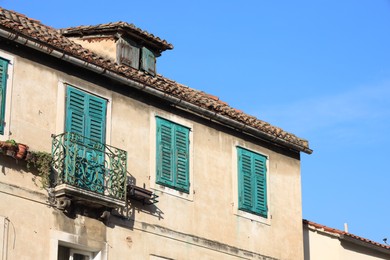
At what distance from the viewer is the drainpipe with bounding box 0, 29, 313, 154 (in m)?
22.2

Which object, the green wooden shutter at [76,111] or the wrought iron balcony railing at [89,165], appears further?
the green wooden shutter at [76,111]

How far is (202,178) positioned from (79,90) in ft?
12.7

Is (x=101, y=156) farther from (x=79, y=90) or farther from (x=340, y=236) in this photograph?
(x=340, y=236)

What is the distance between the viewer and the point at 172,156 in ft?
81.6

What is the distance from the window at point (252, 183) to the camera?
86.1 ft

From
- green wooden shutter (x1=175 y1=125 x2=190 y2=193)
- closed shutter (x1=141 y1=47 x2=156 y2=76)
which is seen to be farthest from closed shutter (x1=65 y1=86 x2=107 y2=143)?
closed shutter (x1=141 y1=47 x2=156 y2=76)

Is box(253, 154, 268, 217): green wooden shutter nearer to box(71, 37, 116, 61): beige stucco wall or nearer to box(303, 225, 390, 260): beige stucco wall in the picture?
box(303, 225, 390, 260): beige stucco wall

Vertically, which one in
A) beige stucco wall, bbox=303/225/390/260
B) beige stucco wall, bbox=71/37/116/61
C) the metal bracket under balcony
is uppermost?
beige stucco wall, bbox=71/37/116/61

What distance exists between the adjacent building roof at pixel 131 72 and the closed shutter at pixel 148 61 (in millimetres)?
369

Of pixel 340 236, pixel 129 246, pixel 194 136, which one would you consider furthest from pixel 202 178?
pixel 340 236

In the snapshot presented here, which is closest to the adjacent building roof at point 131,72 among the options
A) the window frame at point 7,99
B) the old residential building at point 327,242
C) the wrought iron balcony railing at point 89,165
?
the window frame at point 7,99

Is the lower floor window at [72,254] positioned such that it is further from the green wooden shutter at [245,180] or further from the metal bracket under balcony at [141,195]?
the green wooden shutter at [245,180]

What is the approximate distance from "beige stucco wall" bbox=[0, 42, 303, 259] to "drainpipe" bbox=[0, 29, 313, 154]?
0.22 meters


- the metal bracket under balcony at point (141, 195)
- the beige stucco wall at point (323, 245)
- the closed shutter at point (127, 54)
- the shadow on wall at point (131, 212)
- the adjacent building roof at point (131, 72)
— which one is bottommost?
the shadow on wall at point (131, 212)
